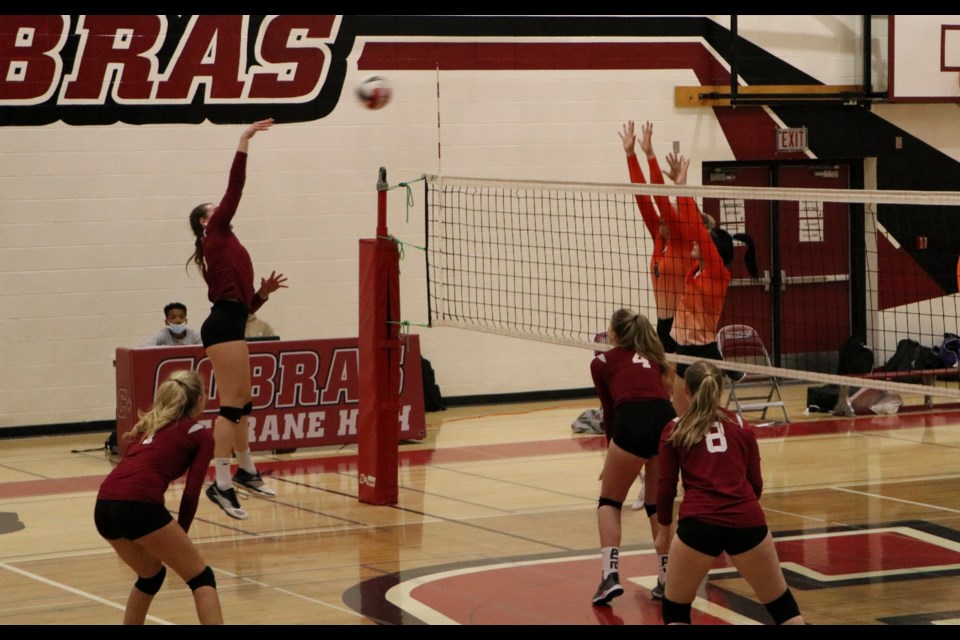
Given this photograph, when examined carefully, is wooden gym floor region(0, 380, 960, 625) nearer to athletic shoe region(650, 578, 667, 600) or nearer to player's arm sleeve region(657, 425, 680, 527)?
athletic shoe region(650, 578, 667, 600)

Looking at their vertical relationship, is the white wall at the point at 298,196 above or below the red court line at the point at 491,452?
above

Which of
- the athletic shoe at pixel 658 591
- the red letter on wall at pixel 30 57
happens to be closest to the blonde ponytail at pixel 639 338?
the athletic shoe at pixel 658 591

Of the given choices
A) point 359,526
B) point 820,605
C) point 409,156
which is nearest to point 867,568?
point 820,605

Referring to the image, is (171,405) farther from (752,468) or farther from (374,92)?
(374,92)

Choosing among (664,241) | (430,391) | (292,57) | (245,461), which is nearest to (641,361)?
(664,241)

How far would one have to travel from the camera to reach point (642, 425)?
7.41 metres

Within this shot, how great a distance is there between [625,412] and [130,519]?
8.97ft

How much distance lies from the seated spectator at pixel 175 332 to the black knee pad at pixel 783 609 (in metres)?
8.75

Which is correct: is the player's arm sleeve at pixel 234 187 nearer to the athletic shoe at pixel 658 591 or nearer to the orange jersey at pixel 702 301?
the orange jersey at pixel 702 301

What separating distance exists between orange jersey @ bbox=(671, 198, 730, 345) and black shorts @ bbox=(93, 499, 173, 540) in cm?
463

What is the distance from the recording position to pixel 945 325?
60.6 ft

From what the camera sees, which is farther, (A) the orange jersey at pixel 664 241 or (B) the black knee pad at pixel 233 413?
(A) the orange jersey at pixel 664 241

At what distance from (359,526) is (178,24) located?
752 cm

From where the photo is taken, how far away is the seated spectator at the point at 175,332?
45.3ft
